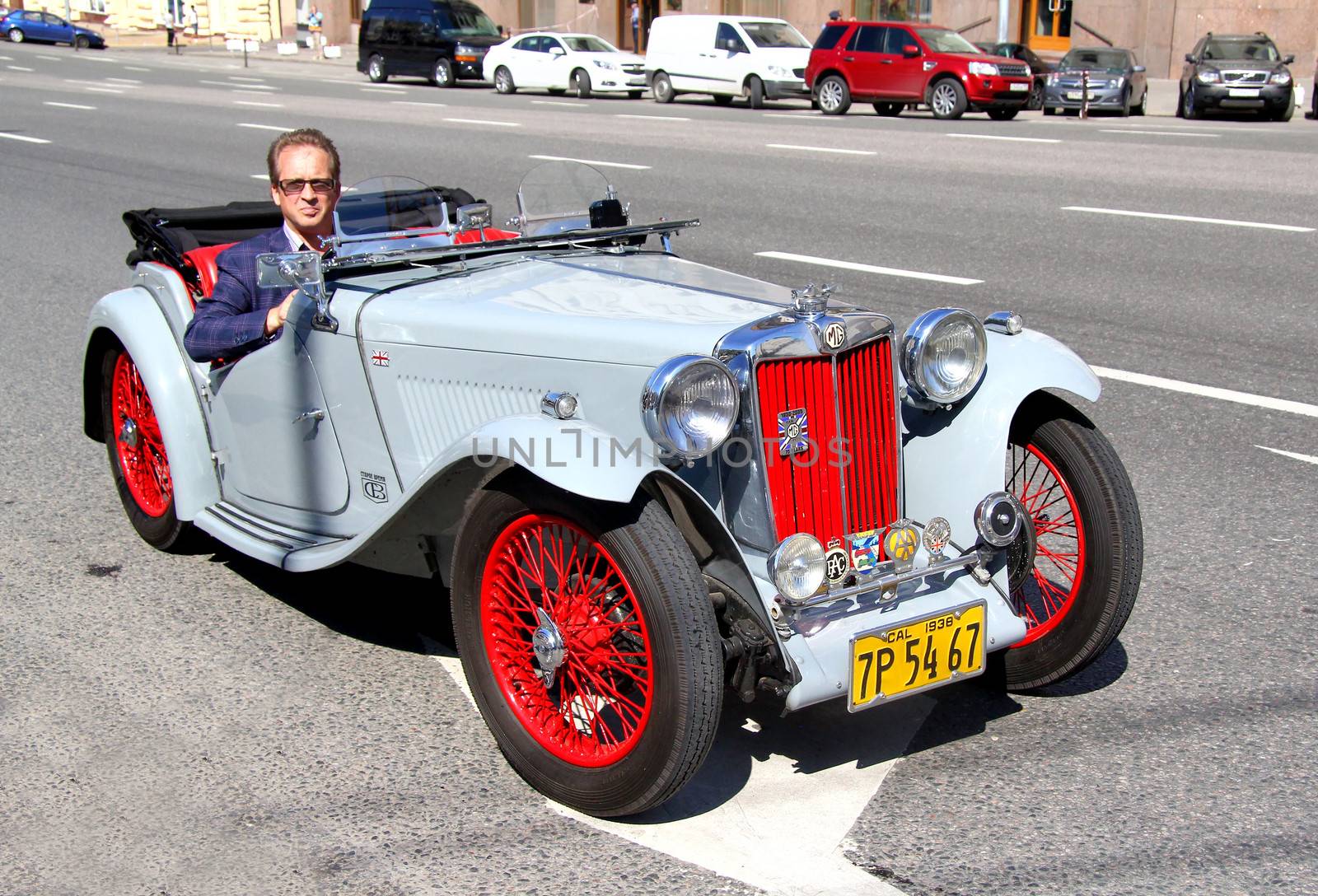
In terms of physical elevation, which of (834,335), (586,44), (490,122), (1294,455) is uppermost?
(586,44)

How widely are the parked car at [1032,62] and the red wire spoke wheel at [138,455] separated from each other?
22832 mm

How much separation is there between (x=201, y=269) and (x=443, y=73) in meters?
28.1

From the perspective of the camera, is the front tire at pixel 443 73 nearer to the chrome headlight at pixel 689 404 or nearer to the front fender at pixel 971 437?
the front fender at pixel 971 437

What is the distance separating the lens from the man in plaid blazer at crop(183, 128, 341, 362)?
13.9 ft

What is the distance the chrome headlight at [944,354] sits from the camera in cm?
349

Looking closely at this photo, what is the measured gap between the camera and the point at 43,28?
1906 inches

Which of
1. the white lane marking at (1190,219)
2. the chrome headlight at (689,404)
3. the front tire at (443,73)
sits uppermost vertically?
the front tire at (443,73)

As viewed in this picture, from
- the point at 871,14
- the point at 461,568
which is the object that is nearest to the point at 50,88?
the point at 871,14

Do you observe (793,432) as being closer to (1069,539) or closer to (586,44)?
(1069,539)

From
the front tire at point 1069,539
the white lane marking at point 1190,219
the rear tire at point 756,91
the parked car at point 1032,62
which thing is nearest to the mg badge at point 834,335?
the front tire at point 1069,539

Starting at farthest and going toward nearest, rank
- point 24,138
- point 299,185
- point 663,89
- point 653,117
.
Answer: point 663,89, point 653,117, point 24,138, point 299,185

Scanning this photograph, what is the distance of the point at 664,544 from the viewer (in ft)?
9.72

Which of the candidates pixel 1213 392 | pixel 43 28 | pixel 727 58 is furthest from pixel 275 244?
pixel 43 28

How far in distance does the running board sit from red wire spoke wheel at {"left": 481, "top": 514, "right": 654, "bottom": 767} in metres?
0.79
